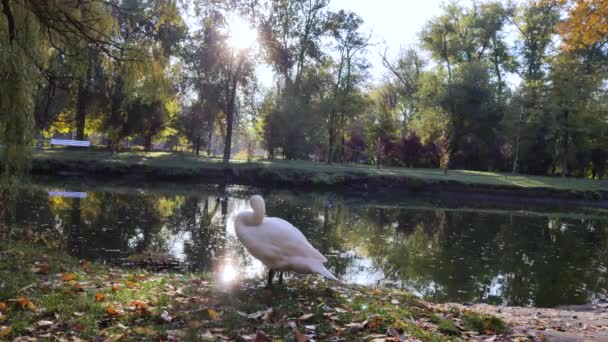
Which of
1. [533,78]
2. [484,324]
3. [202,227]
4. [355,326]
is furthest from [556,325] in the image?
[533,78]

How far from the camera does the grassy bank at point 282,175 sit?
3036 cm

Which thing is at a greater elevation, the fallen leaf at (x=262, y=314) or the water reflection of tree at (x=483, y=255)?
the fallen leaf at (x=262, y=314)

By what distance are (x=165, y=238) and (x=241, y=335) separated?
937 centimetres

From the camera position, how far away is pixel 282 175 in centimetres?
3366

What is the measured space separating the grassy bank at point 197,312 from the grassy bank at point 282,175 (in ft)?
80.6

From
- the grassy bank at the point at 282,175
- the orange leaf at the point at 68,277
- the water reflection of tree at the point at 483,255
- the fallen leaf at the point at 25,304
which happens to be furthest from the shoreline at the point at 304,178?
the fallen leaf at the point at 25,304

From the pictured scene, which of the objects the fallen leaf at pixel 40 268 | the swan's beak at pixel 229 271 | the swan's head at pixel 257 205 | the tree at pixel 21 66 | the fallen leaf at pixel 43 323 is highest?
the tree at pixel 21 66

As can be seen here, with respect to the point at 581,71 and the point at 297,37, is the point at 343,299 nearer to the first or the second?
the point at 297,37

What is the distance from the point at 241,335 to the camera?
15.9ft

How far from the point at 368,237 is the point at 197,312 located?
38.4ft

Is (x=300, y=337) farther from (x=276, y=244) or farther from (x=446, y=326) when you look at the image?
(x=276, y=244)

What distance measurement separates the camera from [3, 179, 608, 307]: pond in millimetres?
11305

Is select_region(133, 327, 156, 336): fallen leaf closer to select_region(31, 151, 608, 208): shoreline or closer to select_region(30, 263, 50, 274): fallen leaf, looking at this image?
select_region(30, 263, 50, 274): fallen leaf

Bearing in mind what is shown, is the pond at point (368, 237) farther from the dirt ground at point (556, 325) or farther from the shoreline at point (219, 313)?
the shoreline at point (219, 313)
